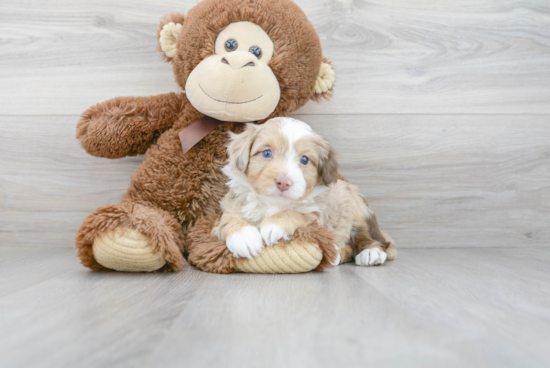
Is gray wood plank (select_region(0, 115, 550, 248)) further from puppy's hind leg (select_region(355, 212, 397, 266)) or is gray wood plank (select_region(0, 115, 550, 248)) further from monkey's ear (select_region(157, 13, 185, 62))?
monkey's ear (select_region(157, 13, 185, 62))

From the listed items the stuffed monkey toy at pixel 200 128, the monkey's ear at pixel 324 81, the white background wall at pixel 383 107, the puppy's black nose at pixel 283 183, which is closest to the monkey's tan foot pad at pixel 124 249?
the stuffed monkey toy at pixel 200 128

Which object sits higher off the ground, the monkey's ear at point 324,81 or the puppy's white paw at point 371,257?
the monkey's ear at point 324,81

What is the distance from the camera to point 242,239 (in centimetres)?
125

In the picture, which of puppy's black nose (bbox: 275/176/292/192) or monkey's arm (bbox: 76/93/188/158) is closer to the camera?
puppy's black nose (bbox: 275/176/292/192)

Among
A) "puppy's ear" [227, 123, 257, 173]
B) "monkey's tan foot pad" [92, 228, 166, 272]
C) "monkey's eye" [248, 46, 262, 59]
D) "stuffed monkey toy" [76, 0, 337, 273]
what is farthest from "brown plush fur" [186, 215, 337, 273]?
"monkey's eye" [248, 46, 262, 59]

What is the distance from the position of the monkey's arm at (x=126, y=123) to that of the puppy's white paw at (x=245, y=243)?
1.91 feet

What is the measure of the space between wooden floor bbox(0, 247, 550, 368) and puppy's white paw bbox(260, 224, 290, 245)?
0.11 m

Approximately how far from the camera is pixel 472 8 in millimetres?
1880

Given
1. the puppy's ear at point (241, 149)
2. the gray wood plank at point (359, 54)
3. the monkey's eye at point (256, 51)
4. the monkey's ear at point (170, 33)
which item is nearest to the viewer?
the puppy's ear at point (241, 149)

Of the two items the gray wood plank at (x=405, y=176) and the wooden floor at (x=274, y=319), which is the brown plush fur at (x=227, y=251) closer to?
the wooden floor at (x=274, y=319)

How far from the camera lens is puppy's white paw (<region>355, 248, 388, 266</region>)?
4.90 ft

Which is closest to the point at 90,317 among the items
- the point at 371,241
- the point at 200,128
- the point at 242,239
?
the point at 242,239

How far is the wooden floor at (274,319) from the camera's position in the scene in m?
0.67

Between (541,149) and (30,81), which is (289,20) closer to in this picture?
(30,81)
